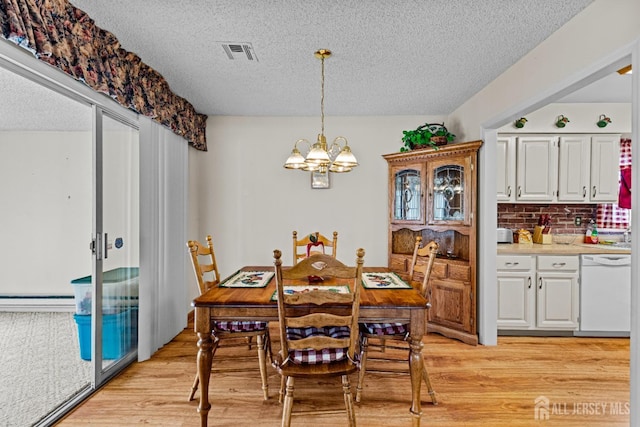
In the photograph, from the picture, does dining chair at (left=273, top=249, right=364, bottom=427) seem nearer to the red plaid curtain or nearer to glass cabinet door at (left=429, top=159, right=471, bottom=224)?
glass cabinet door at (left=429, top=159, right=471, bottom=224)

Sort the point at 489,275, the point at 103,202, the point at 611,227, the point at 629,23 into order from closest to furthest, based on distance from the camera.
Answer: the point at 629,23 → the point at 103,202 → the point at 489,275 → the point at 611,227

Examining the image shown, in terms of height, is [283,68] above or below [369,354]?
above

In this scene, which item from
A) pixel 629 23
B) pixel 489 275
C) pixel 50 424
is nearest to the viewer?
pixel 629 23

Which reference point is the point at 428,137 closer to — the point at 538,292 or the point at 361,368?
the point at 538,292

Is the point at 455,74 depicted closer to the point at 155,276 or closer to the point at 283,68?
the point at 283,68

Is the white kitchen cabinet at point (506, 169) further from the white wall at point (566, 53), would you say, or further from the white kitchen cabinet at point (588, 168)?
the white wall at point (566, 53)

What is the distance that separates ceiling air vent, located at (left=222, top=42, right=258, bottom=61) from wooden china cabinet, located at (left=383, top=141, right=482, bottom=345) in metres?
2.08

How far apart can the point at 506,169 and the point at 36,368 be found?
16.0 ft

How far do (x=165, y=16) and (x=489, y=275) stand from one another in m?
3.53

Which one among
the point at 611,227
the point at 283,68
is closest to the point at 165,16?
the point at 283,68

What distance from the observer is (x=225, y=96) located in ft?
12.3

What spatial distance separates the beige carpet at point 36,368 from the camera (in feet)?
7.59

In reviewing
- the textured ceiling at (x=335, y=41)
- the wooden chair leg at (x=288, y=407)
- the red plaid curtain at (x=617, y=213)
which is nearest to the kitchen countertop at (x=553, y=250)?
the red plaid curtain at (x=617, y=213)

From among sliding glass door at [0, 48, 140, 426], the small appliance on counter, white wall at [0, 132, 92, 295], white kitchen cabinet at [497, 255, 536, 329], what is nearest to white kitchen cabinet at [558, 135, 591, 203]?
the small appliance on counter
